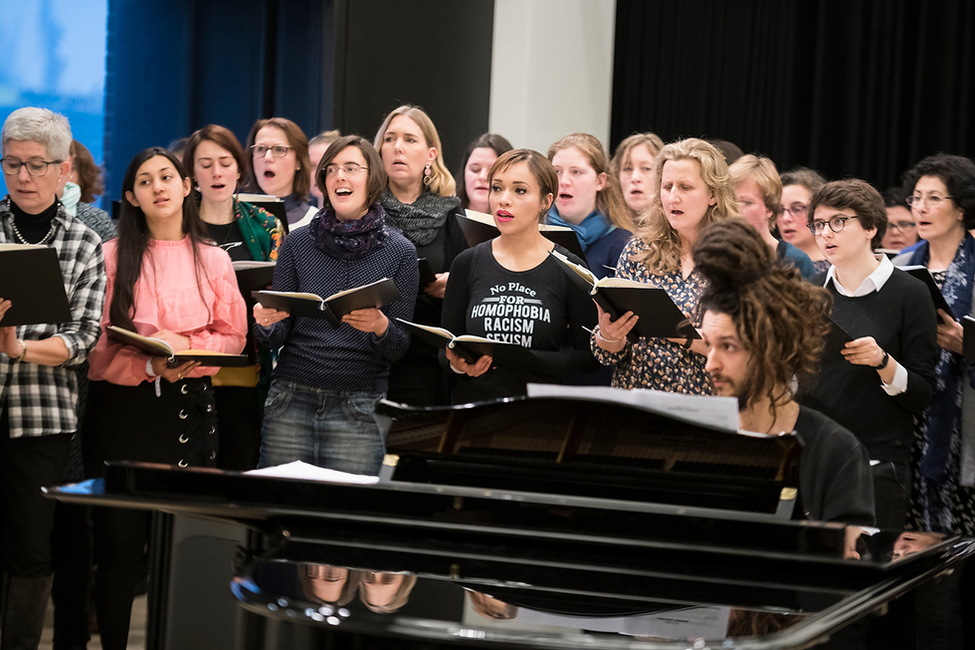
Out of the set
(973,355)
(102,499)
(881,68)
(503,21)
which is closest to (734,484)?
(102,499)

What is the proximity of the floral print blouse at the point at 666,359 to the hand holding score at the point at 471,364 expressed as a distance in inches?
12.2

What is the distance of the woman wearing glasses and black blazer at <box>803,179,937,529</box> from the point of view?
2.91m

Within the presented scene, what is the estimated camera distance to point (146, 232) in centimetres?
306

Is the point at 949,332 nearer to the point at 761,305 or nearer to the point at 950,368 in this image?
the point at 950,368

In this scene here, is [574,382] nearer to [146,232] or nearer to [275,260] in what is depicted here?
[275,260]

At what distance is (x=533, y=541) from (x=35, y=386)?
171 cm

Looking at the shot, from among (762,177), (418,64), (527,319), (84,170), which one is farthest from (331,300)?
(418,64)

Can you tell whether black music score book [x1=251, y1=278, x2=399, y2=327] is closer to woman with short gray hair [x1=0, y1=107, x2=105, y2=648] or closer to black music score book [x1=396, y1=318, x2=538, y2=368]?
black music score book [x1=396, y1=318, x2=538, y2=368]

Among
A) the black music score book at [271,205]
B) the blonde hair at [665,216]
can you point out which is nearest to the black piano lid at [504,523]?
the blonde hair at [665,216]

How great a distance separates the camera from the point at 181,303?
2977 millimetres

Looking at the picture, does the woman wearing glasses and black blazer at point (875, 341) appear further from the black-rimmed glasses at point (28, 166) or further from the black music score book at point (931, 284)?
the black-rimmed glasses at point (28, 166)

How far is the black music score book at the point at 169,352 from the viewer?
8.84 ft

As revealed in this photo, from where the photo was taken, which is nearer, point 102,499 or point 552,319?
point 102,499

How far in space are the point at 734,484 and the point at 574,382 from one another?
1761mm
